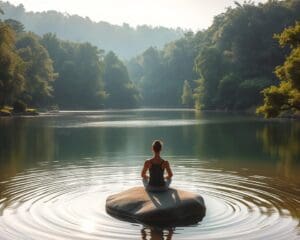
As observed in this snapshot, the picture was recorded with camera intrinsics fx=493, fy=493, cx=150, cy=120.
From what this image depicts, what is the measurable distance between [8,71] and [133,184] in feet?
216

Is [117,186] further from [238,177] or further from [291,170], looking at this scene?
[291,170]

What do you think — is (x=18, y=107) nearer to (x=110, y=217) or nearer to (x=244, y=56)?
(x=244, y=56)

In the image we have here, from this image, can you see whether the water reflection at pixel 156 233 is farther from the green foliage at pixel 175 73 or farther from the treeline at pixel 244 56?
the green foliage at pixel 175 73

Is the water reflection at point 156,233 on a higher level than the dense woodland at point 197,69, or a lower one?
lower

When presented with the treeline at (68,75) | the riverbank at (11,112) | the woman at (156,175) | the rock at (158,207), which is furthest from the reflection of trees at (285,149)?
the treeline at (68,75)

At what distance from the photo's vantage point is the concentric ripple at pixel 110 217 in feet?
44.3

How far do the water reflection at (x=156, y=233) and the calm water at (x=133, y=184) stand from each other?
1.1 inches

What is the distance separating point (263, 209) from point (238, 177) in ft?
23.1

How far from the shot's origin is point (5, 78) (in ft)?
268

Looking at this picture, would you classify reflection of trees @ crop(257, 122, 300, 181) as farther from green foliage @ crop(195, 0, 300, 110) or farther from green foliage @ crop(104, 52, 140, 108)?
green foliage @ crop(104, 52, 140, 108)

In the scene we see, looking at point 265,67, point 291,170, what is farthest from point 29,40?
point 291,170

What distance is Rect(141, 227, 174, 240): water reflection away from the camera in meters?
13.1

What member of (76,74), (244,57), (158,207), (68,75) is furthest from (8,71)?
(158,207)

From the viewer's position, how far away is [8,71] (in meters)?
82.0
